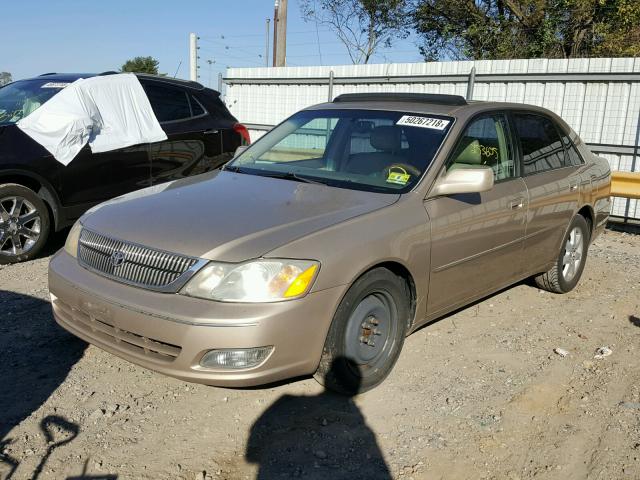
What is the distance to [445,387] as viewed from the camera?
383 centimetres

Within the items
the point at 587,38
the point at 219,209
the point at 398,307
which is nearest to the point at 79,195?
the point at 219,209

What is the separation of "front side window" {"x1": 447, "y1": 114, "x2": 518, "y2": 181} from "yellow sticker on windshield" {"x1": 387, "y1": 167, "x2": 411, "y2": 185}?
0.33 m

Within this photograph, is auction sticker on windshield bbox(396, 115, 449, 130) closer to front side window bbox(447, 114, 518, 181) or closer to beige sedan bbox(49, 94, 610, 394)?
beige sedan bbox(49, 94, 610, 394)

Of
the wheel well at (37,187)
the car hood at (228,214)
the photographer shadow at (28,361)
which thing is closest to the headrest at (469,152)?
the car hood at (228,214)

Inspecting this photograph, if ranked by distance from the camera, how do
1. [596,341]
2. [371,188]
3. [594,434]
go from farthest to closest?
1. [596,341]
2. [371,188]
3. [594,434]

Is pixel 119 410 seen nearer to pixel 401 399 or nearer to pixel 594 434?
pixel 401 399

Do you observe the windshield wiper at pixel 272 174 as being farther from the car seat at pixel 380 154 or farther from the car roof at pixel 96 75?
the car roof at pixel 96 75

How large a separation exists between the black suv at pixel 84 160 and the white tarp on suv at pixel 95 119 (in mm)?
87

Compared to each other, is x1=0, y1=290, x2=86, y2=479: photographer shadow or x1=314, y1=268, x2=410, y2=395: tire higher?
x1=314, y1=268, x2=410, y2=395: tire

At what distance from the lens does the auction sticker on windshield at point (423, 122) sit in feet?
14.1

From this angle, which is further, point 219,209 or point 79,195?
point 79,195

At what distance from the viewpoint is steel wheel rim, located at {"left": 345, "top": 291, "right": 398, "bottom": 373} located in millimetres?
3467

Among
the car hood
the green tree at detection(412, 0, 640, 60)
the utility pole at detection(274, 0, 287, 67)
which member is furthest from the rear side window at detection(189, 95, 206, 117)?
the green tree at detection(412, 0, 640, 60)

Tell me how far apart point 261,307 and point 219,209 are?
0.82 meters
